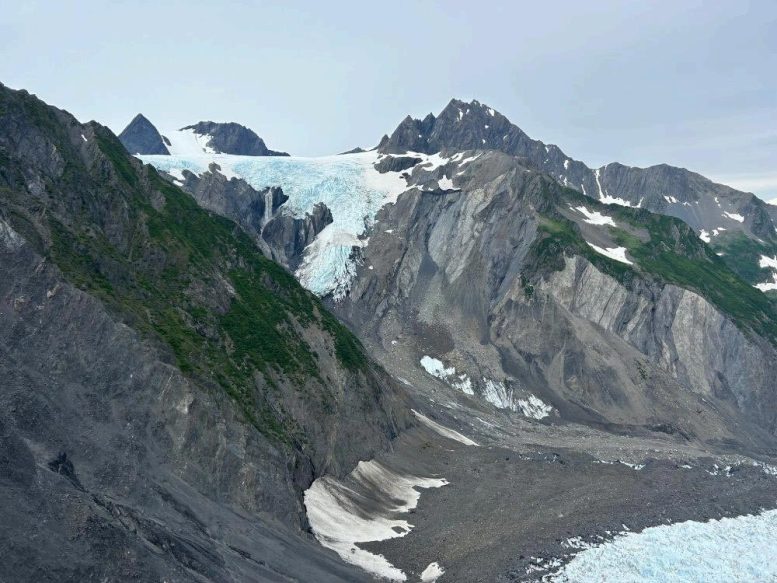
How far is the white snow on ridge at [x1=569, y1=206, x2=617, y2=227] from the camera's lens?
164000 millimetres

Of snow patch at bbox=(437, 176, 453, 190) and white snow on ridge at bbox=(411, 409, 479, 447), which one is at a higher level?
snow patch at bbox=(437, 176, 453, 190)

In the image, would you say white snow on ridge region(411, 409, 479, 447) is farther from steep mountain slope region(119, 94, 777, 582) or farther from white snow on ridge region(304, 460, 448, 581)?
white snow on ridge region(304, 460, 448, 581)

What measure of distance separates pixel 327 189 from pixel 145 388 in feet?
381

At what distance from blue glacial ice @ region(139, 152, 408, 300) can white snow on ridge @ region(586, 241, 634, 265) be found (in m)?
44.8

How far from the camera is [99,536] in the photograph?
30.2m

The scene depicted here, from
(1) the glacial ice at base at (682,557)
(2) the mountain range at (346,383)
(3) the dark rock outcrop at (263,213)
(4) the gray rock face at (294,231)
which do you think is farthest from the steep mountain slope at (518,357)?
(4) the gray rock face at (294,231)

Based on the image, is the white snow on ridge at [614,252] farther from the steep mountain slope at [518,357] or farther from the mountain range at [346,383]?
the mountain range at [346,383]

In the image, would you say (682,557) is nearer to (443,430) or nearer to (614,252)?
(443,430)

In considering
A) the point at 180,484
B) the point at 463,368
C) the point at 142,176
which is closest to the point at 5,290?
the point at 180,484

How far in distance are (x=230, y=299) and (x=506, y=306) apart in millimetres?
70768

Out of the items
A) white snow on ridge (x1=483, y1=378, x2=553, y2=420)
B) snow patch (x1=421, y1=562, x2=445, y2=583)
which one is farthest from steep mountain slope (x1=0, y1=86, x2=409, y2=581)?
white snow on ridge (x1=483, y1=378, x2=553, y2=420)

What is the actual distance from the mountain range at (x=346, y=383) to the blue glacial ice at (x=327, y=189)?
1041 millimetres

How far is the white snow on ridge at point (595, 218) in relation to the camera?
538 feet

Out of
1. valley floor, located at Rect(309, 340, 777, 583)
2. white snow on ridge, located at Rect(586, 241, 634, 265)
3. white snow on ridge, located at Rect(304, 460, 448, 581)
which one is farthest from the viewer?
white snow on ridge, located at Rect(586, 241, 634, 265)
